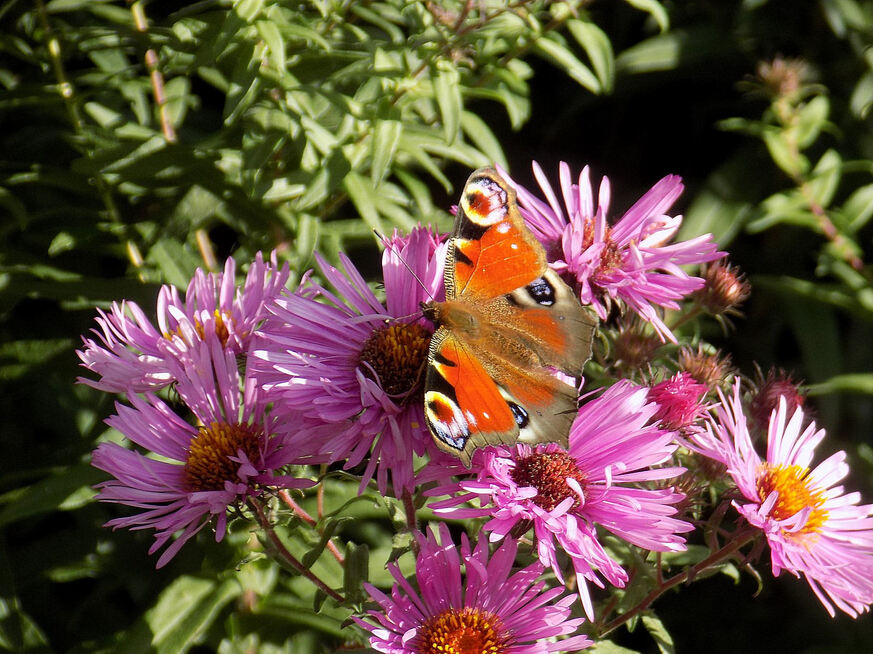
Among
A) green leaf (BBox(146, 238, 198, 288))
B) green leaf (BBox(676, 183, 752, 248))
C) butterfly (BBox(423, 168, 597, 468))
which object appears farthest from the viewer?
green leaf (BBox(676, 183, 752, 248))

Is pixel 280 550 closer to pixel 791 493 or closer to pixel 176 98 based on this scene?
pixel 791 493

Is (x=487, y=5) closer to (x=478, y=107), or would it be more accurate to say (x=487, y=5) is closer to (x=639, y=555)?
(x=478, y=107)

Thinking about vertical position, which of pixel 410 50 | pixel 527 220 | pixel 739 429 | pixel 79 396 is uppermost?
pixel 410 50

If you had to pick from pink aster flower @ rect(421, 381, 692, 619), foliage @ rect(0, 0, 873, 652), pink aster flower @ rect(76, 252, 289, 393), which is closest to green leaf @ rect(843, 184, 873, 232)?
foliage @ rect(0, 0, 873, 652)

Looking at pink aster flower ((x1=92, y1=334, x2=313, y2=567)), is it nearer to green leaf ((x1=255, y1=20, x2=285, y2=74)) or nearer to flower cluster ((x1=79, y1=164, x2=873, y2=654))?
flower cluster ((x1=79, y1=164, x2=873, y2=654))

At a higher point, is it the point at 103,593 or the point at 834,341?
the point at 103,593

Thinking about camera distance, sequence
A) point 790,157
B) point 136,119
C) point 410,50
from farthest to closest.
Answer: point 790,157, point 136,119, point 410,50

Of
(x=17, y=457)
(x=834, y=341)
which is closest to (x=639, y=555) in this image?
(x=17, y=457)

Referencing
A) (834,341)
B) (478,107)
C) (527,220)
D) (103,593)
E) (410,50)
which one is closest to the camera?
(527,220)
